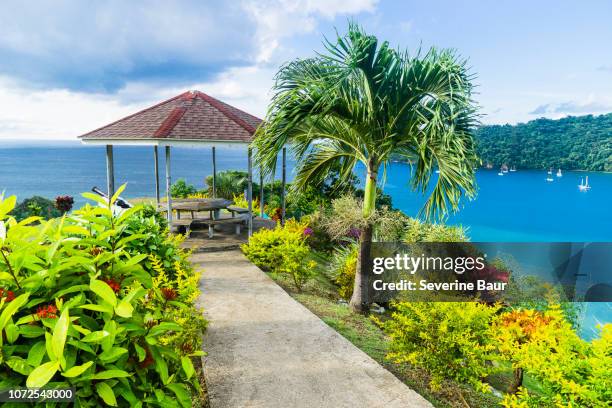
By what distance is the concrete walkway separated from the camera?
3.82 metres

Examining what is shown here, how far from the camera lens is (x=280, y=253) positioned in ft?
27.9

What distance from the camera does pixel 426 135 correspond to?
5941 mm

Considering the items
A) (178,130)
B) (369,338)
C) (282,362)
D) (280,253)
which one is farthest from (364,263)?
(178,130)

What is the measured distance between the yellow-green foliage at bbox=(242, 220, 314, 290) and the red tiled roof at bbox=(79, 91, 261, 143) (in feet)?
8.61

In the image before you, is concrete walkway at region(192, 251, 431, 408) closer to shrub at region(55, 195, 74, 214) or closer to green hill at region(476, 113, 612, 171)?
shrub at region(55, 195, 74, 214)

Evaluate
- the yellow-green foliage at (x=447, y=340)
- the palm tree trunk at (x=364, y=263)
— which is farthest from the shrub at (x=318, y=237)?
the yellow-green foliage at (x=447, y=340)

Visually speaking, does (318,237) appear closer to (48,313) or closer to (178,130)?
(178,130)

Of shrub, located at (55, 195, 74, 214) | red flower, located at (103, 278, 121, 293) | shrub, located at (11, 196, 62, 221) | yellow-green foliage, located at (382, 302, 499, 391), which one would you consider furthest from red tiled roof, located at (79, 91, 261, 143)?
red flower, located at (103, 278, 121, 293)

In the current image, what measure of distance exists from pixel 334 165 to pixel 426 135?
246 centimetres

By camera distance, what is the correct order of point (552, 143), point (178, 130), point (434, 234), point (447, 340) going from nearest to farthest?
point (447, 340), point (178, 130), point (434, 234), point (552, 143)

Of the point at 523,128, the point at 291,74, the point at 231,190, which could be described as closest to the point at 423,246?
the point at 291,74

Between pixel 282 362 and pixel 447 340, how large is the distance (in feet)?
6.00

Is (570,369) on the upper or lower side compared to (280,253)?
upper

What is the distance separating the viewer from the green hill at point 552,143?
171 feet
